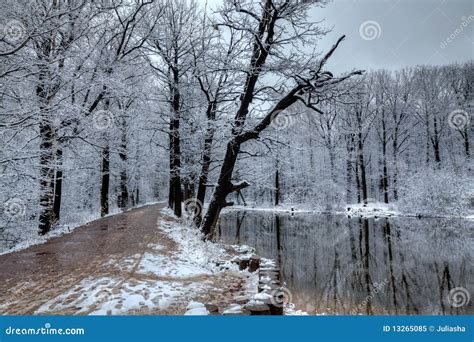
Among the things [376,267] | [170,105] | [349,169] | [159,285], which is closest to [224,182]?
[159,285]

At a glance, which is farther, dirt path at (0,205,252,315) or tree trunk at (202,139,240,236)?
tree trunk at (202,139,240,236)

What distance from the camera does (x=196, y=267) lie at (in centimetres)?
745

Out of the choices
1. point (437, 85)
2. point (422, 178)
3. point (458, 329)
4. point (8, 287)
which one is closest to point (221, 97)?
point (8, 287)

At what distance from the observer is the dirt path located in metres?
4.74

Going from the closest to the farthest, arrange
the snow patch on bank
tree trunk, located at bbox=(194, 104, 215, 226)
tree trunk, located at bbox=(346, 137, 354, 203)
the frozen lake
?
1. the frozen lake
2. tree trunk, located at bbox=(194, 104, 215, 226)
3. the snow patch on bank
4. tree trunk, located at bbox=(346, 137, 354, 203)

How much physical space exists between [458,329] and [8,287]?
7.34 meters

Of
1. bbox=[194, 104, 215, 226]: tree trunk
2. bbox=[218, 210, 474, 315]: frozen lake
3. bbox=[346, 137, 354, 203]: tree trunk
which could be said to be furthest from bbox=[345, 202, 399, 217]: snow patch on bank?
bbox=[194, 104, 215, 226]: tree trunk

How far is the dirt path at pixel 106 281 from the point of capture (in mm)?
4742

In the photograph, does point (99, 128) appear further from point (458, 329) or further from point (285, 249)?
point (458, 329)

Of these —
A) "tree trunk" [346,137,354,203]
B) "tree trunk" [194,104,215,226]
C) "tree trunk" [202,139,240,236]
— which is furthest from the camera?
"tree trunk" [346,137,354,203]

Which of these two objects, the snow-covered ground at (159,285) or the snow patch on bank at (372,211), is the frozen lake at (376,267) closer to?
the snow-covered ground at (159,285)

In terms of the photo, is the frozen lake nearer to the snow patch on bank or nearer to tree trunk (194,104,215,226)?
tree trunk (194,104,215,226)

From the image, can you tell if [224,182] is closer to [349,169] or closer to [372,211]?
[372,211]

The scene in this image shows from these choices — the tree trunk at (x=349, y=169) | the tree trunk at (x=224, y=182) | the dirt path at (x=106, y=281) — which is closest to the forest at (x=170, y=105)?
the tree trunk at (x=224, y=182)
